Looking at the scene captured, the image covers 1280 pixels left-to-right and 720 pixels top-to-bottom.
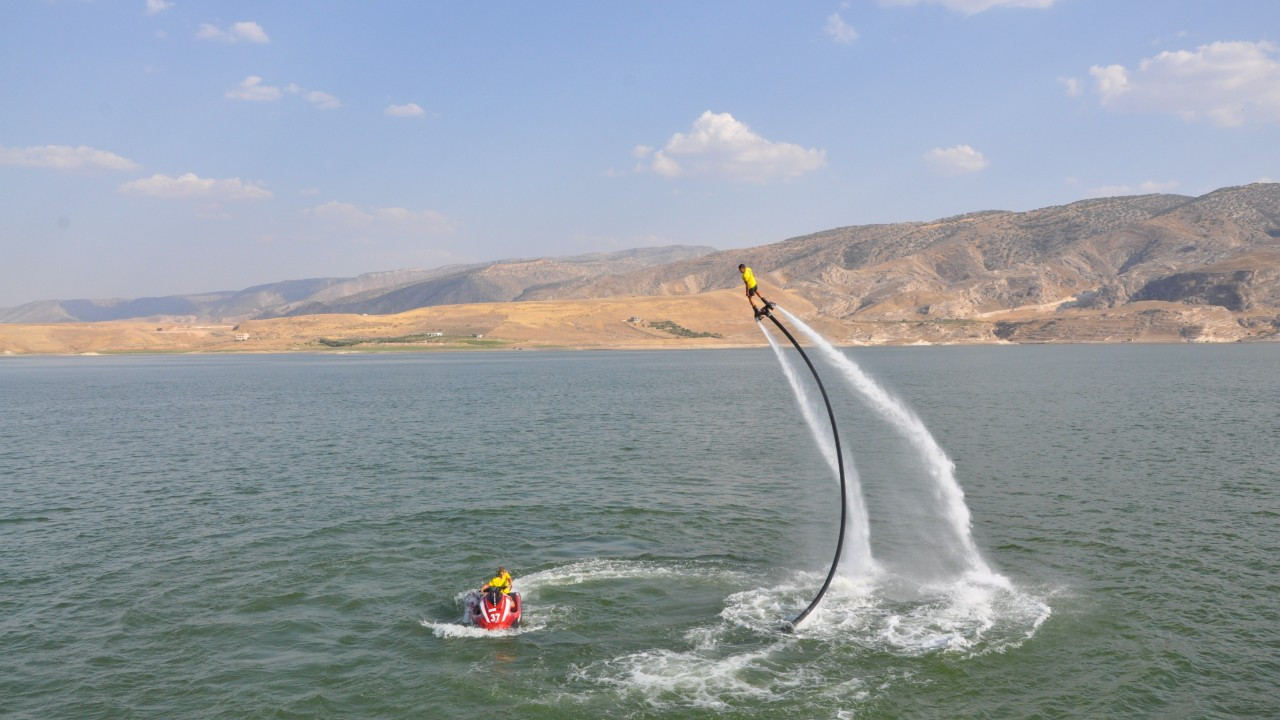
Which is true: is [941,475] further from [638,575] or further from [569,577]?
[569,577]

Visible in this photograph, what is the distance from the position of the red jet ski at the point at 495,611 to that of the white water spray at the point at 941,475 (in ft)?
45.7

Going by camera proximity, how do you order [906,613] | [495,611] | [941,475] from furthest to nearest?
[941,475], [906,613], [495,611]

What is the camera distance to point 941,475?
188 ft

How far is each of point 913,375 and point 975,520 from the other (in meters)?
119

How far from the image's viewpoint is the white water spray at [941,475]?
32494 millimetres

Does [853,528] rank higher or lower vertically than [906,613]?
higher

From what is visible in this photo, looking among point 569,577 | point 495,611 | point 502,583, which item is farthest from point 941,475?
point 495,611

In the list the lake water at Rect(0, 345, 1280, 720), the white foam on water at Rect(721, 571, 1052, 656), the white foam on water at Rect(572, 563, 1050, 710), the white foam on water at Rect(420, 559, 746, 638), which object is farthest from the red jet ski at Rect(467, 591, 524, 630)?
the white foam on water at Rect(721, 571, 1052, 656)

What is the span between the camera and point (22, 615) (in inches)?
1193

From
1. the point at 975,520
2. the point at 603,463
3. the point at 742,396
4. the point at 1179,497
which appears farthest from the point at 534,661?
the point at 742,396

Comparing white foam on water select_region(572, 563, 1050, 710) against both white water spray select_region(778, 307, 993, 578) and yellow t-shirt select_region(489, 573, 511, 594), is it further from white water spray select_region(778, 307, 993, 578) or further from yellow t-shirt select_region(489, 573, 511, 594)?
yellow t-shirt select_region(489, 573, 511, 594)

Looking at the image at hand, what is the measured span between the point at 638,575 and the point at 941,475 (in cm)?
3134

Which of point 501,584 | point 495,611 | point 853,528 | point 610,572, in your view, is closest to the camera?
point 495,611

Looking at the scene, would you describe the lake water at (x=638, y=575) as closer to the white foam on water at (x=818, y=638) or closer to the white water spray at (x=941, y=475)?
the white foam on water at (x=818, y=638)
